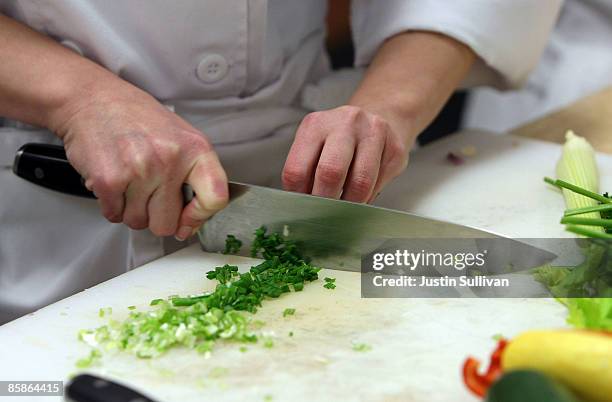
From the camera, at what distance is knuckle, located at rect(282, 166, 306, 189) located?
1.06m

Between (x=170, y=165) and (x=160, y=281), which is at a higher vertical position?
(x=170, y=165)

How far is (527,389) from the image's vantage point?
24.0 inches

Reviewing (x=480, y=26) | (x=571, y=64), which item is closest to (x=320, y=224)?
(x=480, y=26)

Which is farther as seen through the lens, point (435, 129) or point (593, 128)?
point (435, 129)

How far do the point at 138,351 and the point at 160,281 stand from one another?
194 mm

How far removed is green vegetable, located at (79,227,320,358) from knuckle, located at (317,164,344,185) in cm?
12

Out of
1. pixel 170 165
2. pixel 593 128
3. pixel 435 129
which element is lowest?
pixel 170 165

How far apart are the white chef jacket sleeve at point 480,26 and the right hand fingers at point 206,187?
50 centimetres

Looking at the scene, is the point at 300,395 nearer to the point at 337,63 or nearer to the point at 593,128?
the point at 593,128

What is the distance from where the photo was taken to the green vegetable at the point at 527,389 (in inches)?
23.8

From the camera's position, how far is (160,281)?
103 cm

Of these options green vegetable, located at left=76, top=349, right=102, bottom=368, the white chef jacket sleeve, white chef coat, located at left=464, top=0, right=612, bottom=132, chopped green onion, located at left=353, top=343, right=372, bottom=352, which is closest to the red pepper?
chopped green onion, located at left=353, top=343, right=372, bottom=352

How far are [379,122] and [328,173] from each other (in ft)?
0.43

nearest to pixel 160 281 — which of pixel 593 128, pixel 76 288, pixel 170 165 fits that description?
pixel 170 165
